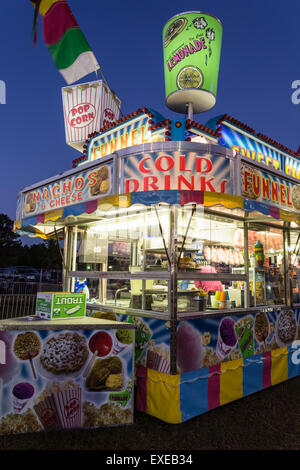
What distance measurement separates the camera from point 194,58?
530 cm

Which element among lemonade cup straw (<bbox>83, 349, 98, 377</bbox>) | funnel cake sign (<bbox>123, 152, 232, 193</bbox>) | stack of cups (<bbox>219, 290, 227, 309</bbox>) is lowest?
lemonade cup straw (<bbox>83, 349, 98, 377</bbox>)

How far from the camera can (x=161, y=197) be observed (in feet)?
12.2

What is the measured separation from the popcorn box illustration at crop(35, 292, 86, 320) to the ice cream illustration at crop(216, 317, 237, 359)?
6.68ft

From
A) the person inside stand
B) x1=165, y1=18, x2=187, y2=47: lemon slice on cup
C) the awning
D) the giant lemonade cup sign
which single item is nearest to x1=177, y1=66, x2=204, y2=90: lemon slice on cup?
the giant lemonade cup sign

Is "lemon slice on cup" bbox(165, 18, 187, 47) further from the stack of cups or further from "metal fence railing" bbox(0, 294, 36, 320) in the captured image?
"metal fence railing" bbox(0, 294, 36, 320)

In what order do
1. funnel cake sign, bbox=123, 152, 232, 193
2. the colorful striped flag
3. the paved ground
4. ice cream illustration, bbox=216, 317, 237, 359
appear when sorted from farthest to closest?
the colorful striped flag, ice cream illustration, bbox=216, 317, 237, 359, funnel cake sign, bbox=123, 152, 232, 193, the paved ground

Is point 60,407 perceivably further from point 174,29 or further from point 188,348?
point 174,29

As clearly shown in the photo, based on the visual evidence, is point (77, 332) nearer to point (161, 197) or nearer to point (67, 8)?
point (161, 197)

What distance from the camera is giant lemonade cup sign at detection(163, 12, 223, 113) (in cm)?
525

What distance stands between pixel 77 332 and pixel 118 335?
20.2 inches

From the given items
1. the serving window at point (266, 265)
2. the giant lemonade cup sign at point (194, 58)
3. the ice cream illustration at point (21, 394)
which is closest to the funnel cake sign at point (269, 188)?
the serving window at point (266, 265)

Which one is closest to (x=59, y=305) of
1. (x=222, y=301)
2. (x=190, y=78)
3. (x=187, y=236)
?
(x=187, y=236)

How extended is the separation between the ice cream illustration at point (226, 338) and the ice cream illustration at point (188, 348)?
43 cm

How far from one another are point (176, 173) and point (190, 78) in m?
2.38
